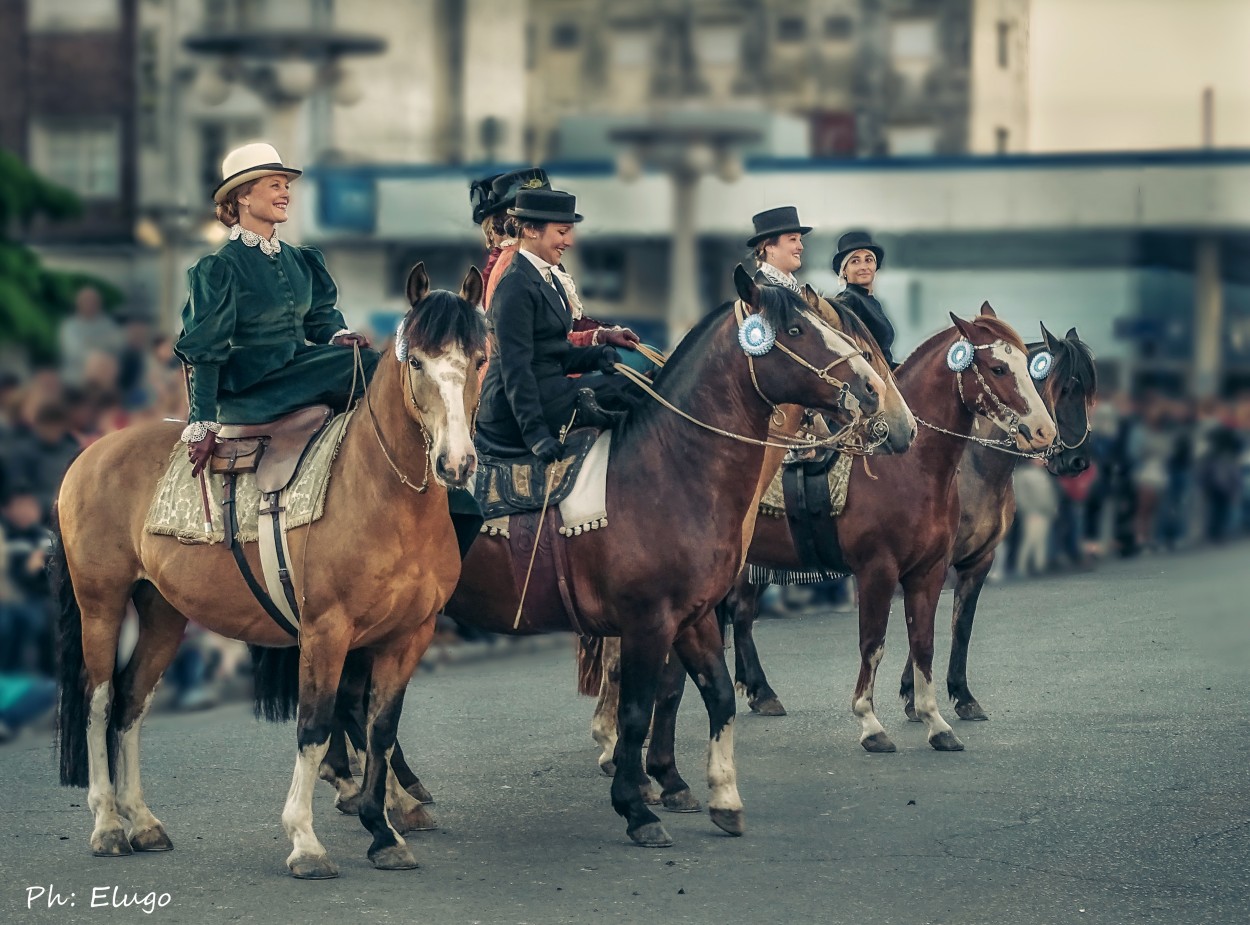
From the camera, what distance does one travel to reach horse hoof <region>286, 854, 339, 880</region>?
730 cm

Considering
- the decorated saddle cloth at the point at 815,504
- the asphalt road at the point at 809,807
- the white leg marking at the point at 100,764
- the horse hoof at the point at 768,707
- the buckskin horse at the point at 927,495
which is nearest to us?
the asphalt road at the point at 809,807

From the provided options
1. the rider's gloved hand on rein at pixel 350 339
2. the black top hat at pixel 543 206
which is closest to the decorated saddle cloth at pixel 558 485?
the rider's gloved hand on rein at pixel 350 339

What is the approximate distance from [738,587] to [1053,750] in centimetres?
214

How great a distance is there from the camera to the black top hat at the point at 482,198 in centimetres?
948

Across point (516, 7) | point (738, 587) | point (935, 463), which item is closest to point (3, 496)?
point (738, 587)

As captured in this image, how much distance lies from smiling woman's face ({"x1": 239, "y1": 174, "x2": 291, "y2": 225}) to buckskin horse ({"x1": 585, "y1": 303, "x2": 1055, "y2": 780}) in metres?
3.42

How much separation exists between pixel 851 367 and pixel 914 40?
20.2 m

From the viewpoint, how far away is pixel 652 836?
7844mm

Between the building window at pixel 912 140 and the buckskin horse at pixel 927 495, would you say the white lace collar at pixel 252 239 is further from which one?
the building window at pixel 912 140

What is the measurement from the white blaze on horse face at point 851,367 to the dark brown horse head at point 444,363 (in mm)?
1582

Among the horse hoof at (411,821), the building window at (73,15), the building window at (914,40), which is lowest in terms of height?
the horse hoof at (411,821)

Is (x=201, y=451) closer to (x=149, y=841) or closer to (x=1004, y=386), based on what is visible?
(x=149, y=841)

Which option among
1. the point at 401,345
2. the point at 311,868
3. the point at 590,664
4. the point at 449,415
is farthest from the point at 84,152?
the point at 449,415

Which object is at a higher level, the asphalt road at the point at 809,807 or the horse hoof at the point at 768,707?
the asphalt road at the point at 809,807
